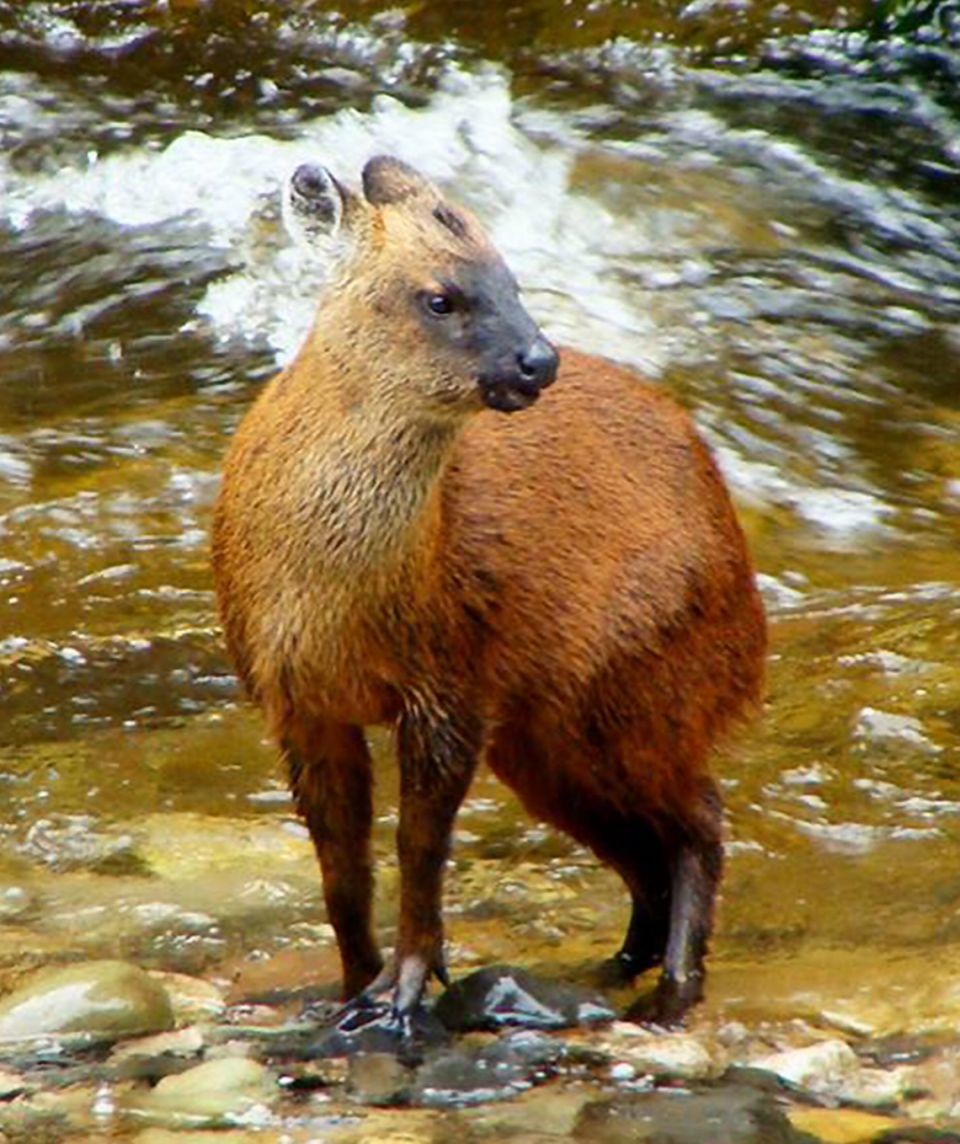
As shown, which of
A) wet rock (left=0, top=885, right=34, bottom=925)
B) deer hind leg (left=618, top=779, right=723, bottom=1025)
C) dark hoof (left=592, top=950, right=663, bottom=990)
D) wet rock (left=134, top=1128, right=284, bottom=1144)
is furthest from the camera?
wet rock (left=0, top=885, right=34, bottom=925)

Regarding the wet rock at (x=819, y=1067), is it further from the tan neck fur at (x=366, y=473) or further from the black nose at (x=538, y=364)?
the black nose at (x=538, y=364)

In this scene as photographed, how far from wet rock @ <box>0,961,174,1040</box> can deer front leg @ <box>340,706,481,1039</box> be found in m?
0.49

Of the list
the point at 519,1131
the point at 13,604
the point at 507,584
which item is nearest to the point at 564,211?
the point at 13,604

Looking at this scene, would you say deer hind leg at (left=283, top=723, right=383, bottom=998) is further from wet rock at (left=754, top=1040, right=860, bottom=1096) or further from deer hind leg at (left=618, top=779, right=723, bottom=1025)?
wet rock at (left=754, top=1040, right=860, bottom=1096)

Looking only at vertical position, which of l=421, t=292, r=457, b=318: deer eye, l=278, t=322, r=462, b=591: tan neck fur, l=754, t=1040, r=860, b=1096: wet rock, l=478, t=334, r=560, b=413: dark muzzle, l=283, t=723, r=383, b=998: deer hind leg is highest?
l=421, t=292, r=457, b=318: deer eye

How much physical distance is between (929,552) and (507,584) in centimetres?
482

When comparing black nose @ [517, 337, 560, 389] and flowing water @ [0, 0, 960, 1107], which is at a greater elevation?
black nose @ [517, 337, 560, 389]

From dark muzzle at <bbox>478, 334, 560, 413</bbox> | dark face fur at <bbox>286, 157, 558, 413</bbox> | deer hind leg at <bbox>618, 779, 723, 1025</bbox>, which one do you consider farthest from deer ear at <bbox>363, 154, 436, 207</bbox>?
deer hind leg at <bbox>618, 779, 723, 1025</bbox>

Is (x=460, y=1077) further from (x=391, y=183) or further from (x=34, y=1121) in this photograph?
(x=391, y=183)

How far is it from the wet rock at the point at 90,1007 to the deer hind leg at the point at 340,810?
21.2 inches

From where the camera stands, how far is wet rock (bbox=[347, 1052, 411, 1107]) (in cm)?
589

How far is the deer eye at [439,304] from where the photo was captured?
6.12 m

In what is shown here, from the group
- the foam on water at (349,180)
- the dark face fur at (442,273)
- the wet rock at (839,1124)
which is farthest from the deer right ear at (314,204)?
the foam on water at (349,180)

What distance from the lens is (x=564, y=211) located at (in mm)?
14156
